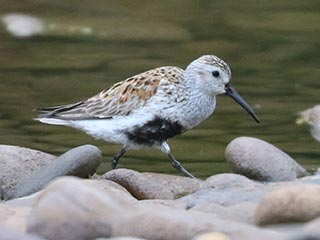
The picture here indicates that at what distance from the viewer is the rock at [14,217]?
22.4ft

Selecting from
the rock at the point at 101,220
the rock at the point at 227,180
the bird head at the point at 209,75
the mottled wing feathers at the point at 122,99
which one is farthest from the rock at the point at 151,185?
the rock at the point at 101,220

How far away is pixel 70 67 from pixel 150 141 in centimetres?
545

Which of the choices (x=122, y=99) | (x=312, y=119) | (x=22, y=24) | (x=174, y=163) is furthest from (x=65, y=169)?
(x=22, y=24)

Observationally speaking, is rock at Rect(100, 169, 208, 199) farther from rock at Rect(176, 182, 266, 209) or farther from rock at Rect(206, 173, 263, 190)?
A: rock at Rect(176, 182, 266, 209)

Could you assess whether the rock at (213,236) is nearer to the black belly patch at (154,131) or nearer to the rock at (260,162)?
the black belly patch at (154,131)

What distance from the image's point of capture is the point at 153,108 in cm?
955

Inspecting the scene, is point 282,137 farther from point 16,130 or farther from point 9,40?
point 9,40

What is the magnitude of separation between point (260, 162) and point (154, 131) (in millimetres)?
889

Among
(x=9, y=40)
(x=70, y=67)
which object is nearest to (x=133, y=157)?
(x=70, y=67)

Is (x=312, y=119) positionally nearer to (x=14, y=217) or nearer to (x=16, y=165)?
(x=16, y=165)

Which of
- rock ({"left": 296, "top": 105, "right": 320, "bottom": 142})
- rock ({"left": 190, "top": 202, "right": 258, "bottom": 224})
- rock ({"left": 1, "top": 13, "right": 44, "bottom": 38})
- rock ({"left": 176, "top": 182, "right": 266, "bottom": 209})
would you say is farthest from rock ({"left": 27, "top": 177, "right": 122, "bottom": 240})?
rock ({"left": 1, "top": 13, "right": 44, "bottom": 38})

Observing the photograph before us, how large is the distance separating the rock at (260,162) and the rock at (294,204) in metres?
3.10

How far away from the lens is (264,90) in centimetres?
1362

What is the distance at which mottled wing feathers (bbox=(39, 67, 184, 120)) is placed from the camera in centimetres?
967
